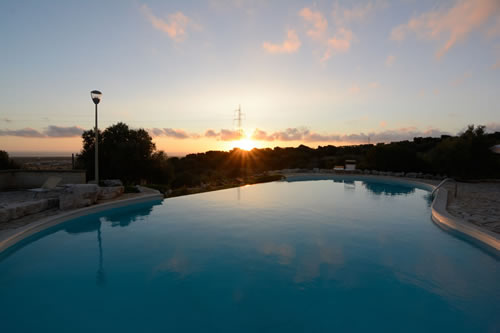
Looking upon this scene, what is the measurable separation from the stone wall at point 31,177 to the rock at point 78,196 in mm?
3261

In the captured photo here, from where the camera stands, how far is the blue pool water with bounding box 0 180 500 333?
11.8 feet

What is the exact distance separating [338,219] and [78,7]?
15636mm

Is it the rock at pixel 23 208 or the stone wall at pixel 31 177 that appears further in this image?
the stone wall at pixel 31 177

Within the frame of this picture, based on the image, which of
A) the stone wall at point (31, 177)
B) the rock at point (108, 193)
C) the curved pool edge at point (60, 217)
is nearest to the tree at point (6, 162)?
the stone wall at point (31, 177)

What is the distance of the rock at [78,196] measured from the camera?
834 cm

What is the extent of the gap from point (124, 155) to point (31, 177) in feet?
19.5

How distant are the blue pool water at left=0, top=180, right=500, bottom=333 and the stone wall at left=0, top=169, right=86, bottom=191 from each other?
4340 millimetres

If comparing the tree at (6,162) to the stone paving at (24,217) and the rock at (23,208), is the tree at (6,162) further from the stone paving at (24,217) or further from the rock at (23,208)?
the rock at (23,208)

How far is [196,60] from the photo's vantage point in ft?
52.6

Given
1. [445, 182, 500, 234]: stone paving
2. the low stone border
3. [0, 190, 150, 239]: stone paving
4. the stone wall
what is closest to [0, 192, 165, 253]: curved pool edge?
[0, 190, 150, 239]: stone paving

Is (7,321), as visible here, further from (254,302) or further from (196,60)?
(196,60)

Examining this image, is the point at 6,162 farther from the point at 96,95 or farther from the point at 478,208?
the point at 478,208

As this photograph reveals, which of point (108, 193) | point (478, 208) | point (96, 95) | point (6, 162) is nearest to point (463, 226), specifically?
point (478, 208)

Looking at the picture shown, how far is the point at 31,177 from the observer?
1101cm
